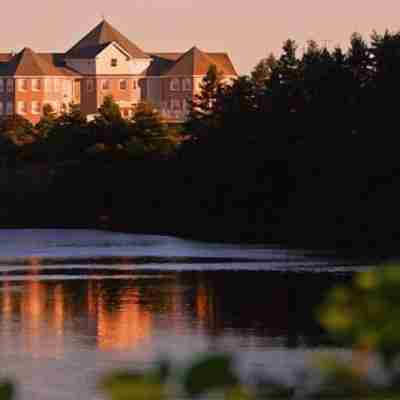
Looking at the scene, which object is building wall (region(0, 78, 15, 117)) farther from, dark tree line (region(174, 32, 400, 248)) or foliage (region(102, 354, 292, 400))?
foliage (region(102, 354, 292, 400))

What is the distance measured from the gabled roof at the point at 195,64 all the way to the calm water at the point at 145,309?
9945cm

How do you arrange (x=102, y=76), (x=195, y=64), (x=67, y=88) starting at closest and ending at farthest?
1. (x=195, y=64)
2. (x=67, y=88)
3. (x=102, y=76)

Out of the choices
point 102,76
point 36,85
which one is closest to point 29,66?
point 36,85

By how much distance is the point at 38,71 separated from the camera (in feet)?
462

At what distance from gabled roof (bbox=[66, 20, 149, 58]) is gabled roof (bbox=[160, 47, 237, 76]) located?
10.1 feet

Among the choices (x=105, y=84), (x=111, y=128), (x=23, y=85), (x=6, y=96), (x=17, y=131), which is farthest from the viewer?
(x=105, y=84)

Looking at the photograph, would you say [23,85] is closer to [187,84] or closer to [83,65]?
[83,65]

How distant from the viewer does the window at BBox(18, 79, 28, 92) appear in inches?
5630

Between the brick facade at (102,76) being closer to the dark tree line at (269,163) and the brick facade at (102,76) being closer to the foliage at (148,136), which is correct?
the foliage at (148,136)

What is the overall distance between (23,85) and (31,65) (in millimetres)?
3550

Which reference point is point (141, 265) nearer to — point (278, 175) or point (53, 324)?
point (53, 324)

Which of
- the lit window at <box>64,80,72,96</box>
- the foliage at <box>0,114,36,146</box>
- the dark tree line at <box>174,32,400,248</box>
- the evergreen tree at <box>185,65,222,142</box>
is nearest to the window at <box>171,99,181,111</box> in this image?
the lit window at <box>64,80,72,96</box>

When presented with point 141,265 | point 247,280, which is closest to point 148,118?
point 141,265

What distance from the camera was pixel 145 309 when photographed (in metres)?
25.5
